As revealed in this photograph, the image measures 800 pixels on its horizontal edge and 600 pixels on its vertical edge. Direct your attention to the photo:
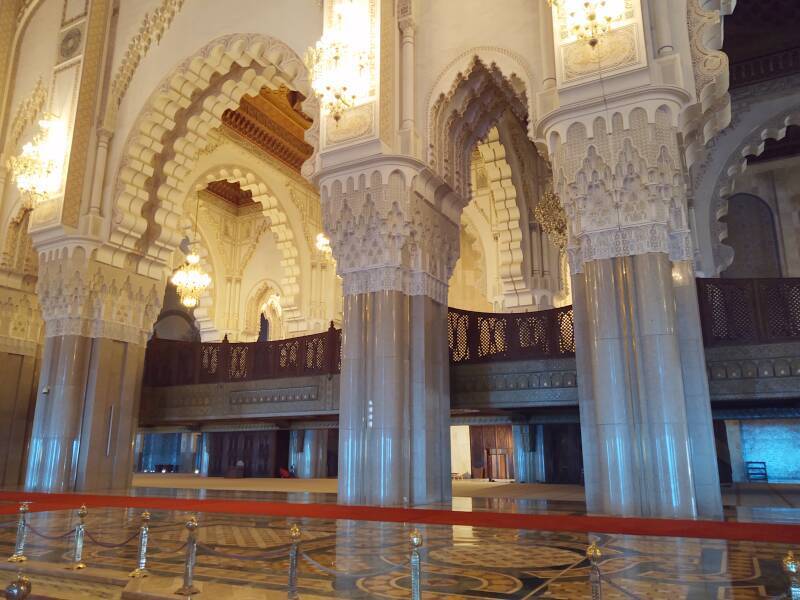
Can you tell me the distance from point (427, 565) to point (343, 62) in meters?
5.32

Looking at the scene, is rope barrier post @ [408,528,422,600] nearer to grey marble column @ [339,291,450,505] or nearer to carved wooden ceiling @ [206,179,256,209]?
grey marble column @ [339,291,450,505]

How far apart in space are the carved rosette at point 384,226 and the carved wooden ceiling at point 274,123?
20.9ft

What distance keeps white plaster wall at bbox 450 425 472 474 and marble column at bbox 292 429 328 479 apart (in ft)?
9.81

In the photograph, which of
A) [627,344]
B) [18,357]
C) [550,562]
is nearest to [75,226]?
[18,357]

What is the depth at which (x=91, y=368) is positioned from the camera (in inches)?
374

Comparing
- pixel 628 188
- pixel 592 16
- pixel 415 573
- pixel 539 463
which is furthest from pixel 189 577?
pixel 539 463

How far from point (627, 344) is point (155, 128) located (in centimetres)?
785

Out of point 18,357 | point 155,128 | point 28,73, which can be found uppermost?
point 28,73

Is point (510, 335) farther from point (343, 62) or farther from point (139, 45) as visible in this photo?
point (139, 45)

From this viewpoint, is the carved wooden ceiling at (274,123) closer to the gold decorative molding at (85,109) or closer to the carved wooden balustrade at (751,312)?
the gold decorative molding at (85,109)

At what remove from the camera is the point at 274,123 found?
14.0m

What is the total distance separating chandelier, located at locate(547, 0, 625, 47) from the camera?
5707mm

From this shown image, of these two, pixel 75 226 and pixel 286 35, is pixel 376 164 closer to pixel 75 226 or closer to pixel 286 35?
pixel 286 35

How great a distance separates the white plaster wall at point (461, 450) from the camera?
14.3 m
